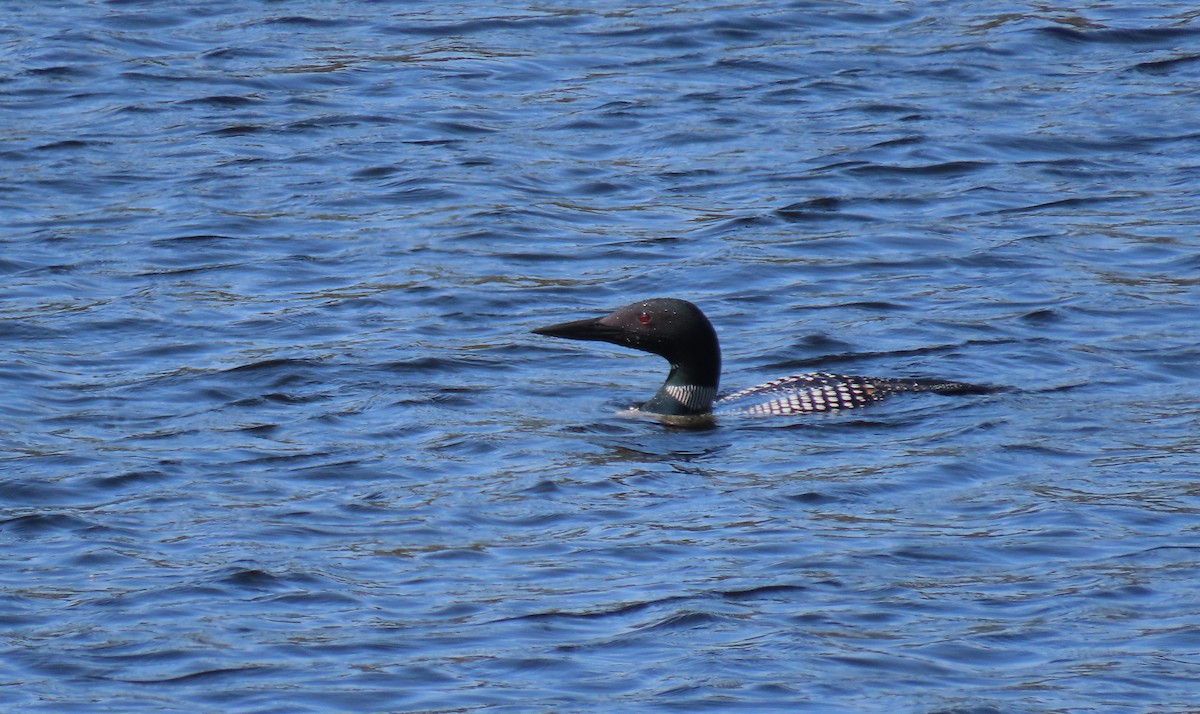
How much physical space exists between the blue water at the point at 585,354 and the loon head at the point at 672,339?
0.20 meters

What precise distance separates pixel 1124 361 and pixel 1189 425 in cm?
104

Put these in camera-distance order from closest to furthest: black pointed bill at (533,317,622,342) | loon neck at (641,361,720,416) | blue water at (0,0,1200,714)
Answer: blue water at (0,0,1200,714), loon neck at (641,361,720,416), black pointed bill at (533,317,622,342)

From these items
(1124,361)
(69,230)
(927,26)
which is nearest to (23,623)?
(1124,361)

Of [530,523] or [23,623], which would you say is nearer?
[23,623]

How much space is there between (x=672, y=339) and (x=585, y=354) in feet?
3.40

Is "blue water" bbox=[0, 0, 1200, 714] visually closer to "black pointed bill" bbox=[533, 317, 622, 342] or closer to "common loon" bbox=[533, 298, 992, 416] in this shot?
"common loon" bbox=[533, 298, 992, 416]

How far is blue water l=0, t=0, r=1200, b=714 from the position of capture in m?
5.75

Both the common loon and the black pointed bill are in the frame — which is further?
the black pointed bill

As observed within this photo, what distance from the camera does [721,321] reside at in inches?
389

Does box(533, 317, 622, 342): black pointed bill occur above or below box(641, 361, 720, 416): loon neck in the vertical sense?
above

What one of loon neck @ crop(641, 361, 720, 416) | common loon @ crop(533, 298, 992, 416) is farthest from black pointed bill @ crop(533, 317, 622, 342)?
loon neck @ crop(641, 361, 720, 416)

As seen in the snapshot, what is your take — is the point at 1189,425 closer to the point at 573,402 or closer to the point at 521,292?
the point at 573,402

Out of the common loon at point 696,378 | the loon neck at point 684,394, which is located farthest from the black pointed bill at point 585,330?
the loon neck at point 684,394

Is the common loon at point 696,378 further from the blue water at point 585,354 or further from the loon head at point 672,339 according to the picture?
the blue water at point 585,354
